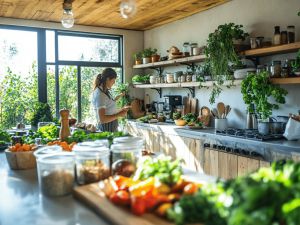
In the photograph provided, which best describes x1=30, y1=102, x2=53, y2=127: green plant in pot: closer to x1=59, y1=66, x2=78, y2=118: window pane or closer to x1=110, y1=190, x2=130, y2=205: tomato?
x1=59, y1=66, x2=78, y2=118: window pane

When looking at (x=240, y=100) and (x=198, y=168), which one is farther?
(x=240, y=100)

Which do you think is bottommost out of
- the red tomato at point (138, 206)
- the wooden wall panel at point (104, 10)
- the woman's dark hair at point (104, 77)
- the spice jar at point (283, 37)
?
the red tomato at point (138, 206)

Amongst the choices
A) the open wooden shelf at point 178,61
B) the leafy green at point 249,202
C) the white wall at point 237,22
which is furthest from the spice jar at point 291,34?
the leafy green at point 249,202

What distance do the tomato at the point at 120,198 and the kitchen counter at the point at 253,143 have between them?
196 cm

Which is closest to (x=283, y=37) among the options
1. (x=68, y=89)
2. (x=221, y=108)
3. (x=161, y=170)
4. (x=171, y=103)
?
(x=221, y=108)

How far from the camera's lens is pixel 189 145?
14.0ft

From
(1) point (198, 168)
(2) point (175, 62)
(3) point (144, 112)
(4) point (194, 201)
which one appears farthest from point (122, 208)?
(3) point (144, 112)

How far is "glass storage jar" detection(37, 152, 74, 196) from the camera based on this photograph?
1707 millimetres

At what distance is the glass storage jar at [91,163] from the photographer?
1.79 meters

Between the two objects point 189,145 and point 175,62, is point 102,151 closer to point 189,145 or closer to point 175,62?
point 189,145

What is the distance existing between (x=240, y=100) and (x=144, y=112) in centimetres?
227

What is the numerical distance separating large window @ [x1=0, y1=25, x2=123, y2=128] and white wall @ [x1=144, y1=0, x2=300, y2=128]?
126cm

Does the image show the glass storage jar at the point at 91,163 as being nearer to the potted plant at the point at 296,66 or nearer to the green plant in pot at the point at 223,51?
the potted plant at the point at 296,66

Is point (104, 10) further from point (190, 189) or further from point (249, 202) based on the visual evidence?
point (249, 202)
